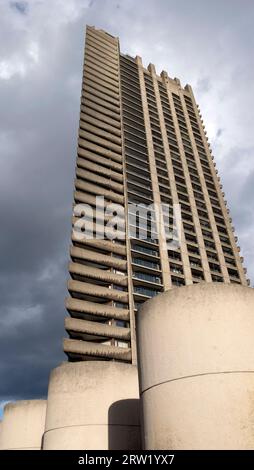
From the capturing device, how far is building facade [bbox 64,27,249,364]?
44.5 m

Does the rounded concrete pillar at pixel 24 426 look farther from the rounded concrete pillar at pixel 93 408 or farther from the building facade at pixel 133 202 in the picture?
the building facade at pixel 133 202

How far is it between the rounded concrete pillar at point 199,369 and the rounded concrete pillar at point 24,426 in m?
14.7

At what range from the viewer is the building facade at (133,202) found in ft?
146

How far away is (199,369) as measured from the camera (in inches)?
326

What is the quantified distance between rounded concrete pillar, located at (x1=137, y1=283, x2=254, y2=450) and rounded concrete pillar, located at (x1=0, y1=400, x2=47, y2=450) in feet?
48.4

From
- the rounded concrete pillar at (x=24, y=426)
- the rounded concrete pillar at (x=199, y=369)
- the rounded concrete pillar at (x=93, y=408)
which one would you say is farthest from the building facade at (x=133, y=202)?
the rounded concrete pillar at (x=199, y=369)

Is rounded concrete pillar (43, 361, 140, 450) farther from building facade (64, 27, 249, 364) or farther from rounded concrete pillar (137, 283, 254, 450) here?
building facade (64, 27, 249, 364)

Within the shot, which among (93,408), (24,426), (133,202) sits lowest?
(93,408)

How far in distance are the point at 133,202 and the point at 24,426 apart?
3820 cm

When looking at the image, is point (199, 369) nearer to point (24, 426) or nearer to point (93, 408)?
point (93, 408)

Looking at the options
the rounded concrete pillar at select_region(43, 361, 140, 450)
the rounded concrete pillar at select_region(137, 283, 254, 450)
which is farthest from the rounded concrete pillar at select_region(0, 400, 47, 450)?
the rounded concrete pillar at select_region(137, 283, 254, 450)

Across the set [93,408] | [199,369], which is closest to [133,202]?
[93,408]

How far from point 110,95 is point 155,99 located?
10524mm

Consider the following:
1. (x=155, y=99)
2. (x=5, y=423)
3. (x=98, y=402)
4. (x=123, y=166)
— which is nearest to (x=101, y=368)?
(x=98, y=402)
